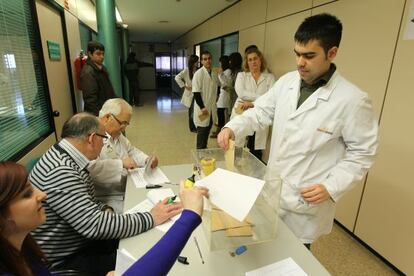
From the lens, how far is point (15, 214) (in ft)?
2.33

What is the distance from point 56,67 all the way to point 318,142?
2.60m

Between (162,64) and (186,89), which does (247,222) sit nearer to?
(186,89)

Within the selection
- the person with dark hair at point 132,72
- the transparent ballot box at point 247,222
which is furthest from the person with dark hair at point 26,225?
the person with dark hair at point 132,72

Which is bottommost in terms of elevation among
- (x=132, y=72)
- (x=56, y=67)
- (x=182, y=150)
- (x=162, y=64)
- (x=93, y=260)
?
(x=182, y=150)

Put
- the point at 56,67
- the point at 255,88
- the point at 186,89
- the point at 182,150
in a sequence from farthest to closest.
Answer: the point at 186,89, the point at 182,150, the point at 255,88, the point at 56,67

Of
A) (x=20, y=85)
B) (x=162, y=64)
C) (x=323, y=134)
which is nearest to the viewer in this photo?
(x=323, y=134)

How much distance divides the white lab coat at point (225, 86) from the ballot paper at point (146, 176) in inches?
106

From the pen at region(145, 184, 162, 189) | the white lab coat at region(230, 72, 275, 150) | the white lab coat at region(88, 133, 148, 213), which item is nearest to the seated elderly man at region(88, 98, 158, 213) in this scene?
the white lab coat at region(88, 133, 148, 213)

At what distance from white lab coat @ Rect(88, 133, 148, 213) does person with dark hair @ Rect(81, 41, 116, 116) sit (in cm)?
118

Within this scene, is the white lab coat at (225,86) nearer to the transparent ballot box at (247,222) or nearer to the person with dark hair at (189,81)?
the person with dark hair at (189,81)

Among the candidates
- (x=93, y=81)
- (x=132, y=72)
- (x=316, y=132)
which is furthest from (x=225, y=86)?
(x=132, y=72)

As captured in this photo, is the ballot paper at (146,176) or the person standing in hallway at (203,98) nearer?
the ballot paper at (146,176)

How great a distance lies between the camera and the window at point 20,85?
5.32 ft

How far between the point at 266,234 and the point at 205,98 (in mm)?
2632
